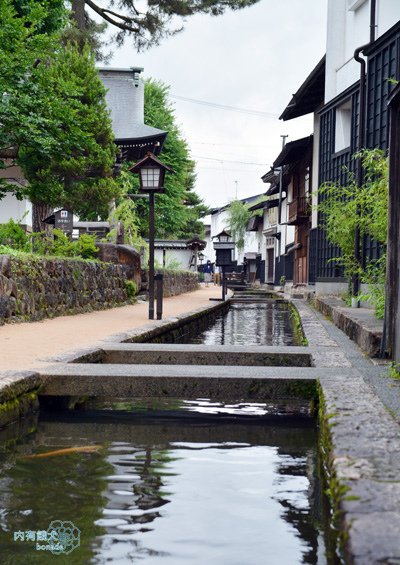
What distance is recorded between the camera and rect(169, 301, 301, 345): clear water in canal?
35.8ft

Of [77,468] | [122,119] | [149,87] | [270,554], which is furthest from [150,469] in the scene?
[149,87]

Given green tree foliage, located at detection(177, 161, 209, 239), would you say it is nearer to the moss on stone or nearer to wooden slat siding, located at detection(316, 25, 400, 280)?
wooden slat siding, located at detection(316, 25, 400, 280)

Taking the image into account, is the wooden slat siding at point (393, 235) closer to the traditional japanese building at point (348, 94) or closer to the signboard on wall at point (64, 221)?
the traditional japanese building at point (348, 94)

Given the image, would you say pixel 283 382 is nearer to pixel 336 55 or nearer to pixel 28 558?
pixel 28 558

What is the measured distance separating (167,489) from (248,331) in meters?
9.43

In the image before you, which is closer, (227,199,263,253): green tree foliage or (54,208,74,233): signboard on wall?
(54,208,74,233): signboard on wall

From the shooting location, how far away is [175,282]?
1017 inches

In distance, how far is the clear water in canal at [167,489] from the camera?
2.65 metres

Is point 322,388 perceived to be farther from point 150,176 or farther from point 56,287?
point 150,176

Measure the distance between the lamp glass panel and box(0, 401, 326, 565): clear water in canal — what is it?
819 cm

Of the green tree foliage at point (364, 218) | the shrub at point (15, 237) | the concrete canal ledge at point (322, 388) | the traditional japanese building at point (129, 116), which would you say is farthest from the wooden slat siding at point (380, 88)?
the traditional japanese building at point (129, 116)

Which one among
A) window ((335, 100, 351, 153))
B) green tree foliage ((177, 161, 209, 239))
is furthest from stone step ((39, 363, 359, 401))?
green tree foliage ((177, 161, 209, 239))

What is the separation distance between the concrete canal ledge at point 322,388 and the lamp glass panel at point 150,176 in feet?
12.0

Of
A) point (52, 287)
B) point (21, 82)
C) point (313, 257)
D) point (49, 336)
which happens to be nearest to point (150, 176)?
point (52, 287)
